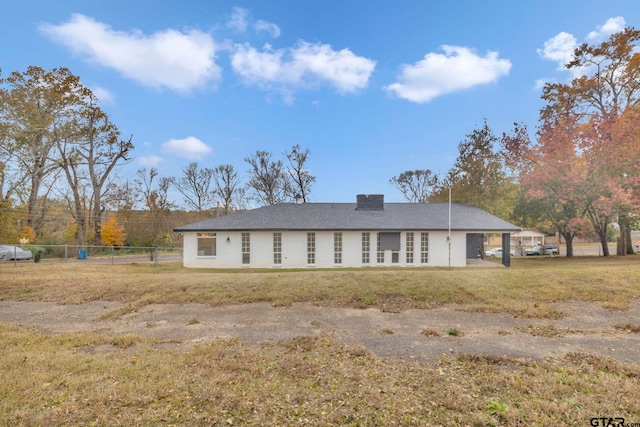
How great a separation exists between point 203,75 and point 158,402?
1522 centimetres

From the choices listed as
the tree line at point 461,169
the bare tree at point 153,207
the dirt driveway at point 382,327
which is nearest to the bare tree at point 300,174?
the tree line at point 461,169

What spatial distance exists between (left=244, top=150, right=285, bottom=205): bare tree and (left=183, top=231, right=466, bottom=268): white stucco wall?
24.3m

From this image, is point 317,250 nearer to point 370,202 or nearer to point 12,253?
point 370,202

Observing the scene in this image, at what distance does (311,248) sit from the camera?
59.2ft

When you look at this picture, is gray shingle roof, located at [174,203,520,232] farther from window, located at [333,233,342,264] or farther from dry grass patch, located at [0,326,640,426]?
dry grass patch, located at [0,326,640,426]

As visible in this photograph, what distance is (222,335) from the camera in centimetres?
585

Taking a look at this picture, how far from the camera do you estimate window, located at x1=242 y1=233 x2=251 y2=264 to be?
1783 cm

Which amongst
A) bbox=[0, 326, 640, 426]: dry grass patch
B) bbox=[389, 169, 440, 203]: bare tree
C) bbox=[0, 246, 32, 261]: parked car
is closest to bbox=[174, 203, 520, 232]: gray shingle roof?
bbox=[0, 326, 640, 426]: dry grass patch

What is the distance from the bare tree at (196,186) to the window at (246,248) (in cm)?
2861

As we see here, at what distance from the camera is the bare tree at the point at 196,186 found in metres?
43.6

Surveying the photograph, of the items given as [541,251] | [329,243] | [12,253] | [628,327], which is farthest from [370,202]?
[12,253]

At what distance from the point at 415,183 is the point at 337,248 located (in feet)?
101

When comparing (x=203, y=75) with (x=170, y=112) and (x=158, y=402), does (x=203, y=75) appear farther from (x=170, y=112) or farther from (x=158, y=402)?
(x=158, y=402)

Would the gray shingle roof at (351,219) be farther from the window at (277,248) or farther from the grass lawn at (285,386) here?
the grass lawn at (285,386)
